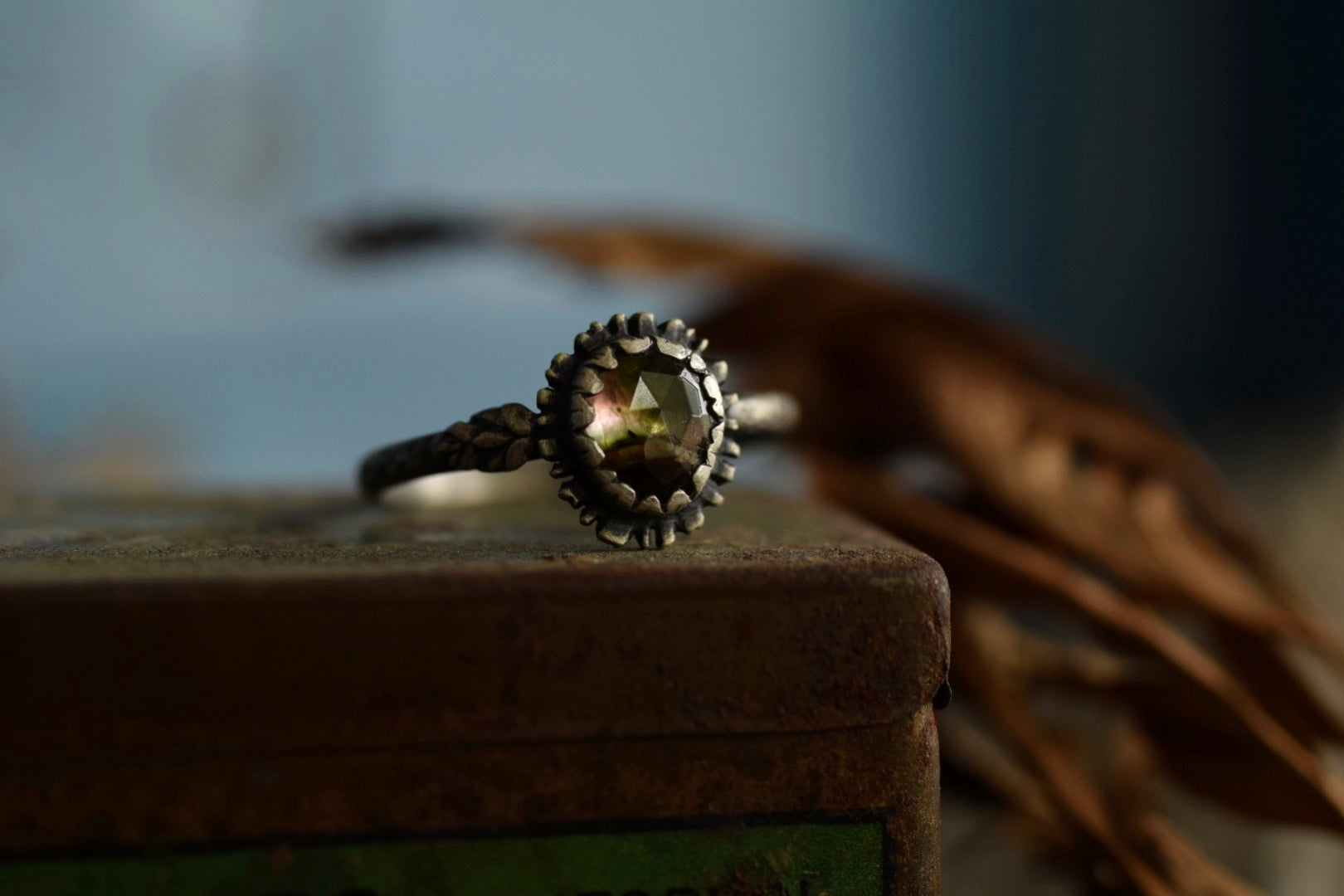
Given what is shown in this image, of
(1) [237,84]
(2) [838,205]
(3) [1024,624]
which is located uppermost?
(1) [237,84]

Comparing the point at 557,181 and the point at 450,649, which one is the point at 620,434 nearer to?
the point at 450,649

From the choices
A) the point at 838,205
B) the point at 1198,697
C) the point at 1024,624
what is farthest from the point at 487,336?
the point at 1198,697

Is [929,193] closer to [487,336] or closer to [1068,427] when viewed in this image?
[487,336]

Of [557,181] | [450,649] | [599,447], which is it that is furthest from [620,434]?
[557,181]

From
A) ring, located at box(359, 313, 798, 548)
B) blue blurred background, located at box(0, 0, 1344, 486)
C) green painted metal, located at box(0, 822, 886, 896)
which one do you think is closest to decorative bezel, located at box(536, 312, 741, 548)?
ring, located at box(359, 313, 798, 548)

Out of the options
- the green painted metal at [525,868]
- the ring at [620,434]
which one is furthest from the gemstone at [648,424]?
the green painted metal at [525,868]

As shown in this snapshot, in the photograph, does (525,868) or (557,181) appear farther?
(557,181)
